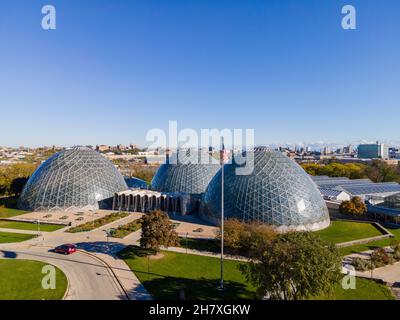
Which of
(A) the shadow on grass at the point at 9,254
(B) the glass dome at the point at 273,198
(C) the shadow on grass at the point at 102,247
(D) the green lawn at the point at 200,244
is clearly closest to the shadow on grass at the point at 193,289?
(C) the shadow on grass at the point at 102,247

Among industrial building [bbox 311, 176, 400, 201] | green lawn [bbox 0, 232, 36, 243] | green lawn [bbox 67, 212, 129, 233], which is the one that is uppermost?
industrial building [bbox 311, 176, 400, 201]

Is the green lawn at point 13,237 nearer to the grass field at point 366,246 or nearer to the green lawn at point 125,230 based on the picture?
the green lawn at point 125,230

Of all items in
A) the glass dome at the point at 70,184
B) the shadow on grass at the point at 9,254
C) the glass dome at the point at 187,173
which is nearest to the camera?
the shadow on grass at the point at 9,254

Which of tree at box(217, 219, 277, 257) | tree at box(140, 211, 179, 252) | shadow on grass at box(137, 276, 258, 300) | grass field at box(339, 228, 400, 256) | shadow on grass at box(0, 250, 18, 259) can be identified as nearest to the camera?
shadow on grass at box(137, 276, 258, 300)

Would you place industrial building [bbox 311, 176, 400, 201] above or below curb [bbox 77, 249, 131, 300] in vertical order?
above

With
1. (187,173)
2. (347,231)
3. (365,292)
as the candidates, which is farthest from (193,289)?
(187,173)

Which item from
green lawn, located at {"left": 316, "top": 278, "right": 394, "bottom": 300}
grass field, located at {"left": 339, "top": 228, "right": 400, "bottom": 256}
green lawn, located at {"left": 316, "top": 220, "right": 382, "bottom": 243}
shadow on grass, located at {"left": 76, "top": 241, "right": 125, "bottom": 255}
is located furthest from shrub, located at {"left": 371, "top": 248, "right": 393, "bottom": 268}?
shadow on grass, located at {"left": 76, "top": 241, "right": 125, "bottom": 255}

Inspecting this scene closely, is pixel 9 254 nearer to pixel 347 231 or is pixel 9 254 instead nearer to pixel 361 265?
pixel 361 265

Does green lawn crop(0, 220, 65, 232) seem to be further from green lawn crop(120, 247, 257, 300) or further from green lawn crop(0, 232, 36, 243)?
green lawn crop(120, 247, 257, 300)

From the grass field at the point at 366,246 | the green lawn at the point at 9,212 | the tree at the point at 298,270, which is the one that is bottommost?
the grass field at the point at 366,246
